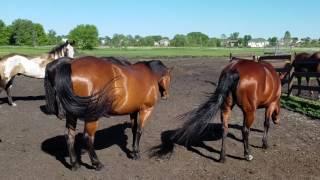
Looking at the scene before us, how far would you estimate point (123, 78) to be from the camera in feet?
21.8

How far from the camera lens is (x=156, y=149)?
7.82m

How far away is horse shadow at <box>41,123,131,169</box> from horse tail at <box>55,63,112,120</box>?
1064 mm

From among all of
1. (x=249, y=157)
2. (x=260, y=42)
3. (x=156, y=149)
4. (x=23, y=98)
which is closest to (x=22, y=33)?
(x=260, y=42)

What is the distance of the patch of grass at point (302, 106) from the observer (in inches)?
447

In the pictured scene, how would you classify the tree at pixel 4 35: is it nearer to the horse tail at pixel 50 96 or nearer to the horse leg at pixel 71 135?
the horse tail at pixel 50 96

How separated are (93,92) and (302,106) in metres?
8.37

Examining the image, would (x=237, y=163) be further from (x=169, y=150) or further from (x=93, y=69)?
(x=93, y=69)

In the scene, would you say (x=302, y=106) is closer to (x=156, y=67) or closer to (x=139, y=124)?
(x=156, y=67)

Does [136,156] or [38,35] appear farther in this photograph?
[38,35]

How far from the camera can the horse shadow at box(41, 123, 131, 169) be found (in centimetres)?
745

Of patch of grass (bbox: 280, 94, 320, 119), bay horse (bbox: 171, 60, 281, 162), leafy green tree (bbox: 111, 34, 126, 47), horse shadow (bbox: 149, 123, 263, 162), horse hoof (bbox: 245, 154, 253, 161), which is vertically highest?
bay horse (bbox: 171, 60, 281, 162)

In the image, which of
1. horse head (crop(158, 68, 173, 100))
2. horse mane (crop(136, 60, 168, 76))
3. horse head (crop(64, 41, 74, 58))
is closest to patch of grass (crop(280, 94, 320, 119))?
horse head (crop(158, 68, 173, 100))

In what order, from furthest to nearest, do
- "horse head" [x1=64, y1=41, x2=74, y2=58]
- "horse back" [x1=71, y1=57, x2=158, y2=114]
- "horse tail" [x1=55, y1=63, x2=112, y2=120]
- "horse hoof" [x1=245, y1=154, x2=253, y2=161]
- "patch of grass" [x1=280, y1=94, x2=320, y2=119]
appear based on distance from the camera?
1. "horse head" [x1=64, y1=41, x2=74, y2=58]
2. "patch of grass" [x1=280, y1=94, x2=320, y2=119]
3. "horse hoof" [x1=245, y1=154, x2=253, y2=161]
4. "horse back" [x1=71, y1=57, x2=158, y2=114]
5. "horse tail" [x1=55, y1=63, x2=112, y2=120]

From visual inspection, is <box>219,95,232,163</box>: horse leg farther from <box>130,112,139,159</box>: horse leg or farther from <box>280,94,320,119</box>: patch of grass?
<box>280,94,320,119</box>: patch of grass
